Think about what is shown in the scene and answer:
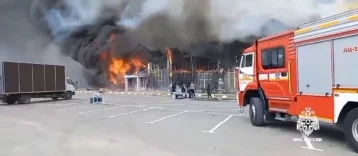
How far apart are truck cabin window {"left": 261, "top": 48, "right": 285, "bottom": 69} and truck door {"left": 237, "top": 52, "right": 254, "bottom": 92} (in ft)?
2.08

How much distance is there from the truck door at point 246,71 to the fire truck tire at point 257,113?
27.7 inches

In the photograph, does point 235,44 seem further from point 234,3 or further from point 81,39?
point 81,39

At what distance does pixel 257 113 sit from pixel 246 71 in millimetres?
1505

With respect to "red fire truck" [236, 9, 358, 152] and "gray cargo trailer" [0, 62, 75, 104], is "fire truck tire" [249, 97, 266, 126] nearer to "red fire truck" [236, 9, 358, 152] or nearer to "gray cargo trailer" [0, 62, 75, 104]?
"red fire truck" [236, 9, 358, 152]

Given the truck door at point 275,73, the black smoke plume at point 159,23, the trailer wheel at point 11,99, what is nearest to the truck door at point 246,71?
the truck door at point 275,73

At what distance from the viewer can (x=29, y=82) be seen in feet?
82.5

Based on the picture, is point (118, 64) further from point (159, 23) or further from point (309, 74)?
point (309, 74)

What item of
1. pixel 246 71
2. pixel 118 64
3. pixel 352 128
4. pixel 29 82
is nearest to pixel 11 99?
pixel 29 82

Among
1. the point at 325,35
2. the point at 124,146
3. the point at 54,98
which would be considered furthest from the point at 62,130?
the point at 54,98

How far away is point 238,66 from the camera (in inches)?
508

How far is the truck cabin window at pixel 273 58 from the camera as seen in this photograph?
10125 millimetres

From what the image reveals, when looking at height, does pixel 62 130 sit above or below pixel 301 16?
below

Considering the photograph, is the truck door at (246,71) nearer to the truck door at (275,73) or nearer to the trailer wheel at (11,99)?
the truck door at (275,73)

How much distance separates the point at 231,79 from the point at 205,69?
458cm
